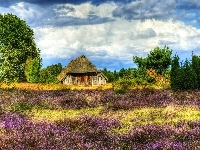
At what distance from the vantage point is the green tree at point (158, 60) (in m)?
63.0

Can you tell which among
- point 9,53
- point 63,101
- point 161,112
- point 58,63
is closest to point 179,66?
point 63,101

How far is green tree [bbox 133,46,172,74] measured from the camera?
63.0 meters

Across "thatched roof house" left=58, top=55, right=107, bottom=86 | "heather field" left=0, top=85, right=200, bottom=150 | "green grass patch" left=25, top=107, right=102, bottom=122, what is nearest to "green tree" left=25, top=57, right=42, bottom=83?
"thatched roof house" left=58, top=55, right=107, bottom=86

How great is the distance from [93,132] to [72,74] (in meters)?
65.3

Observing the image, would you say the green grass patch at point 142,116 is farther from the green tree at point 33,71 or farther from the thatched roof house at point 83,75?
the thatched roof house at point 83,75

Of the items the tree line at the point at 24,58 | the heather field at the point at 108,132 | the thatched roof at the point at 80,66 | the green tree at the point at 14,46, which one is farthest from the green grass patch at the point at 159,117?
the thatched roof at the point at 80,66

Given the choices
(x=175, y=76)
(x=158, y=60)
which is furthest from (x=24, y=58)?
(x=175, y=76)

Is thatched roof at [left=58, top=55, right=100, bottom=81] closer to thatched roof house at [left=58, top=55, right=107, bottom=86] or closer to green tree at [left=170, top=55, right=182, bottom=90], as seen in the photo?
thatched roof house at [left=58, top=55, right=107, bottom=86]

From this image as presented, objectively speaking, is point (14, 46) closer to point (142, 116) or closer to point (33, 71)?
point (33, 71)

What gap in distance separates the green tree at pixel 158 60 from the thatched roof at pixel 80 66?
1283 centimetres

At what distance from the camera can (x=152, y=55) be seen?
209 feet

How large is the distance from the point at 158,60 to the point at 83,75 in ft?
55.6

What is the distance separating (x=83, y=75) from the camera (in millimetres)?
74875

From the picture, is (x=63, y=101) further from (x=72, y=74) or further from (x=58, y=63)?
(x=58, y=63)
